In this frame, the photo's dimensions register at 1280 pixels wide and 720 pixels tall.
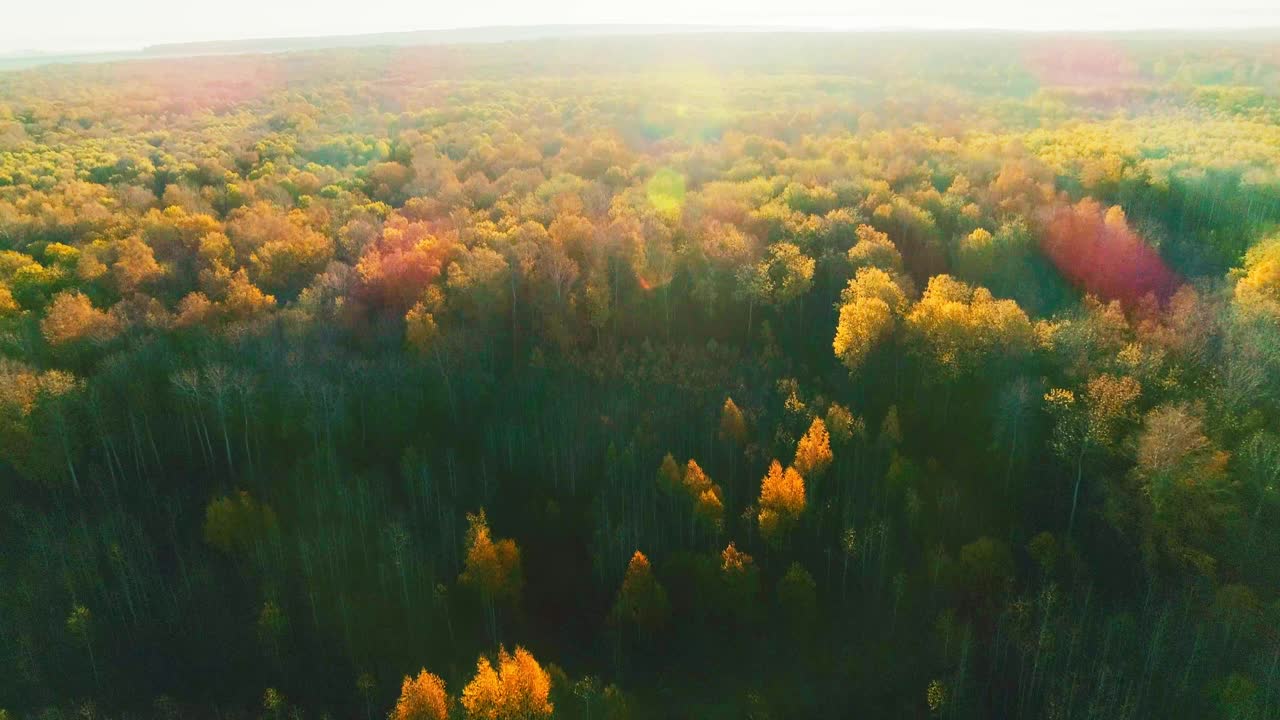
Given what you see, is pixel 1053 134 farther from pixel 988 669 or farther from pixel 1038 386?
pixel 988 669

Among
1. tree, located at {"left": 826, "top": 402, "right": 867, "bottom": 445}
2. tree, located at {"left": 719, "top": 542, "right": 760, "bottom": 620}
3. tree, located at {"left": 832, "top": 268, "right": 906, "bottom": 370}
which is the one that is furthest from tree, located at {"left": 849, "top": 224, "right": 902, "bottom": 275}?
tree, located at {"left": 719, "top": 542, "right": 760, "bottom": 620}

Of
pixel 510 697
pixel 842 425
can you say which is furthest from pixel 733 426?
pixel 510 697

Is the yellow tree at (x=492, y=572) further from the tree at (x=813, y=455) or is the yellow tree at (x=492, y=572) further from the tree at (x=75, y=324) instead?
the tree at (x=75, y=324)

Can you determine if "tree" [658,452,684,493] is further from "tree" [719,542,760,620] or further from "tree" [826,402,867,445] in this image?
"tree" [826,402,867,445]

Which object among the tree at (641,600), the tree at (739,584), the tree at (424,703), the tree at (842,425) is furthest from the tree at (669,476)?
the tree at (424,703)

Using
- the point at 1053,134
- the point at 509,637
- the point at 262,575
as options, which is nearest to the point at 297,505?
the point at 262,575

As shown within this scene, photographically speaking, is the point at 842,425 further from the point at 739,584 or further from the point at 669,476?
the point at 739,584
